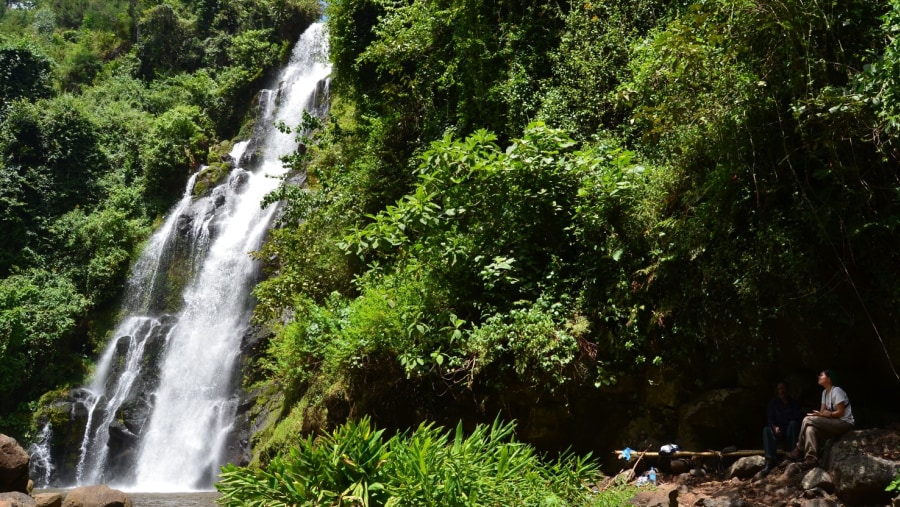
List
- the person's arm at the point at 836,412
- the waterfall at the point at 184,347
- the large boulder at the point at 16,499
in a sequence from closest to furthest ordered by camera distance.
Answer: the person's arm at the point at 836,412, the large boulder at the point at 16,499, the waterfall at the point at 184,347

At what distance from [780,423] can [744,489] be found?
2.46ft

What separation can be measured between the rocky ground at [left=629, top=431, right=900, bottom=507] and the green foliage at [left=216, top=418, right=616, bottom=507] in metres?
0.72

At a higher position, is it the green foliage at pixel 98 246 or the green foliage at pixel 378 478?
the green foliage at pixel 98 246

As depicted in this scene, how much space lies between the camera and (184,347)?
54.7ft

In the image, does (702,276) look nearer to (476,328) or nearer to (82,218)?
(476,328)

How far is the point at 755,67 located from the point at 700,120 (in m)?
0.67

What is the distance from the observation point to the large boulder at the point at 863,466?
4.45m

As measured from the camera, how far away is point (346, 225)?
38.5ft

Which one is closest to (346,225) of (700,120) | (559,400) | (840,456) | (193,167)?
(559,400)

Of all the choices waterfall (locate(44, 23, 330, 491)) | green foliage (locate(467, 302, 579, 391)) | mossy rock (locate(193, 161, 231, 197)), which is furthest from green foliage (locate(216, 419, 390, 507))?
mossy rock (locate(193, 161, 231, 197))

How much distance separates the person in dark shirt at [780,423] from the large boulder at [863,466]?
486 millimetres

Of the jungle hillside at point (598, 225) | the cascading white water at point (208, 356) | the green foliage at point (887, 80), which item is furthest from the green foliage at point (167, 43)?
the green foliage at point (887, 80)

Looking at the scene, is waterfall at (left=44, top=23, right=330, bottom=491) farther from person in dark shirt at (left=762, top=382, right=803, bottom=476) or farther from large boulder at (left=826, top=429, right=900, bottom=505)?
large boulder at (left=826, top=429, right=900, bottom=505)

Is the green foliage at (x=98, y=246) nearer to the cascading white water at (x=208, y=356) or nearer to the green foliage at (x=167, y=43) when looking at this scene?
the cascading white water at (x=208, y=356)
